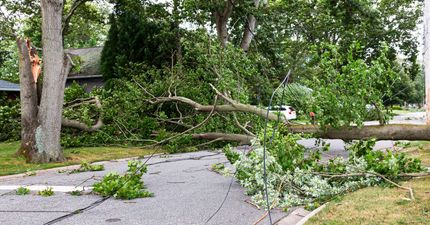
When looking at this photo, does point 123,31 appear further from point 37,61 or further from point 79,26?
point 79,26

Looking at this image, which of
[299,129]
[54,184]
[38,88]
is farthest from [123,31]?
[299,129]

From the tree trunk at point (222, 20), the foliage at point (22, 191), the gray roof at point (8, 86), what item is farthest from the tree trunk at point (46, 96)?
the gray roof at point (8, 86)

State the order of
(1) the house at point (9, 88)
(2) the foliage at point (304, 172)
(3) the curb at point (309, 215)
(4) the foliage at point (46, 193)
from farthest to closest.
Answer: (1) the house at point (9, 88), (4) the foliage at point (46, 193), (2) the foliage at point (304, 172), (3) the curb at point (309, 215)

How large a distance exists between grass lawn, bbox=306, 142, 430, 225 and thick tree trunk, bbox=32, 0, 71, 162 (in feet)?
23.4

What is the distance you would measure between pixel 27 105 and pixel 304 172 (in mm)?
7046

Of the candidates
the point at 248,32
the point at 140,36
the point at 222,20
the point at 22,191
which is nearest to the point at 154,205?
the point at 22,191

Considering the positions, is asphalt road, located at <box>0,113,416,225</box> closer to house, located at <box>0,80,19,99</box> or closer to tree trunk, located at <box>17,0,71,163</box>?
tree trunk, located at <box>17,0,71,163</box>

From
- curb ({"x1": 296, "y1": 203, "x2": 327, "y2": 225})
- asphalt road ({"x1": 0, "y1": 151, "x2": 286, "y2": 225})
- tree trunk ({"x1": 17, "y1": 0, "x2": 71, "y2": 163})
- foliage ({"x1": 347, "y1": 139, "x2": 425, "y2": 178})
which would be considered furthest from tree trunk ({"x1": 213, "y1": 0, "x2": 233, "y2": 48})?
curb ({"x1": 296, "y1": 203, "x2": 327, "y2": 225})

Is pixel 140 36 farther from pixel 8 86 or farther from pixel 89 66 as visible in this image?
pixel 89 66

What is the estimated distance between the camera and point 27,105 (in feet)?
32.7

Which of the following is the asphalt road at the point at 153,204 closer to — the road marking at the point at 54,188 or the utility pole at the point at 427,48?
the road marking at the point at 54,188

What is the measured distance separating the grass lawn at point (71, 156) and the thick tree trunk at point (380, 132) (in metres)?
5.88

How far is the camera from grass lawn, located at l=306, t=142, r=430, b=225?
13.5 feet

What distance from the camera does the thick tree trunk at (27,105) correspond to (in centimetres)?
983
